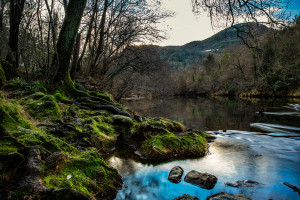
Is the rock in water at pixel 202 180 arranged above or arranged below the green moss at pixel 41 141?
below

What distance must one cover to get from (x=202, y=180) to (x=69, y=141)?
11.2ft

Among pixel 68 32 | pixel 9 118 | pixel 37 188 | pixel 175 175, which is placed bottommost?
pixel 175 175

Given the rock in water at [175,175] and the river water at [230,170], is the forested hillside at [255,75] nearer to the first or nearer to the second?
the river water at [230,170]

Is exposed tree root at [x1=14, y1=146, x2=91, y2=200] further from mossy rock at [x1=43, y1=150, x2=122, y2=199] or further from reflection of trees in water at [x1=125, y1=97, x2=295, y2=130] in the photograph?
reflection of trees in water at [x1=125, y1=97, x2=295, y2=130]

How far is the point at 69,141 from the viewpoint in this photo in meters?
4.93

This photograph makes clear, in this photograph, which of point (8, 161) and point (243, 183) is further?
point (243, 183)

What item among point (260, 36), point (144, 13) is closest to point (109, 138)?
point (260, 36)

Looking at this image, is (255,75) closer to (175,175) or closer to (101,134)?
(101,134)

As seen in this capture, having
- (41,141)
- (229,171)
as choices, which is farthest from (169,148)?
(41,141)

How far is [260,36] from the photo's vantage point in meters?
6.84

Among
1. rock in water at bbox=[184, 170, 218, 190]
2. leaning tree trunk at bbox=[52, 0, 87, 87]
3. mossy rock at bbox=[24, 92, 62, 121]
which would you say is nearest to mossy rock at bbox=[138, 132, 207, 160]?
rock in water at bbox=[184, 170, 218, 190]

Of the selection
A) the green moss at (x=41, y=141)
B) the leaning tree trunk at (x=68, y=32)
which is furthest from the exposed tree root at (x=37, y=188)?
the leaning tree trunk at (x=68, y=32)

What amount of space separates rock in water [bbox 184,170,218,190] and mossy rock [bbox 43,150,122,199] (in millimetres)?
1610

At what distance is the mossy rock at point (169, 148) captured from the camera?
5871 mm
